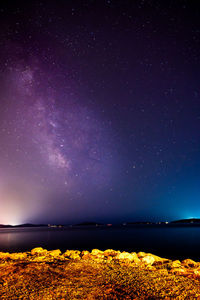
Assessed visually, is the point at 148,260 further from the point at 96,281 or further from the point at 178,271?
the point at 96,281

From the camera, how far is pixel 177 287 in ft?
37.3

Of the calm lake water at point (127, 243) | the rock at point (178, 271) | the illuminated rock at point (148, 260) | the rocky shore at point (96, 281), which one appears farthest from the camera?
the calm lake water at point (127, 243)

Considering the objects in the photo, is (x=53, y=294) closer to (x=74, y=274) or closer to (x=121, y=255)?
(x=74, y=274)

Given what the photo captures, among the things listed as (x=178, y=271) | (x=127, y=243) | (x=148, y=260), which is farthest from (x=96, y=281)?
(x=127, y=243)

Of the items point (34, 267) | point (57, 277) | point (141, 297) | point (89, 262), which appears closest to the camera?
point (141, 297)

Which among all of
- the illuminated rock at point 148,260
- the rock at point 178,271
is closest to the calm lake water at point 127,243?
the illuminated rock at point 148,260

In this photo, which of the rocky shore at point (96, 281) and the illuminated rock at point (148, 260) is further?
the illuminated rock at point (148, 260)

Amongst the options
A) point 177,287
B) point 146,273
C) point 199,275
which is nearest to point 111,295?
point 177,287

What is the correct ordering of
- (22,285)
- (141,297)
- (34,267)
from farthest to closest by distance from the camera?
(34,267) < (22,285) < (141,297)

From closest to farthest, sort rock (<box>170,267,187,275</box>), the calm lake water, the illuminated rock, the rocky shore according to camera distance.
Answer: the rocky shore → rock (<box>170,267,187,275</box>) → the illuminated rock → the calm lake water

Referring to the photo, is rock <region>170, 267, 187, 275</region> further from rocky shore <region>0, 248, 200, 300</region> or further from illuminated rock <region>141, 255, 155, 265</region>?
illuminated rock <region>141, 255, 155, 265</region>

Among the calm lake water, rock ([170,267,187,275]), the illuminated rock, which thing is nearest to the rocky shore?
rock ([170,267,187,275])

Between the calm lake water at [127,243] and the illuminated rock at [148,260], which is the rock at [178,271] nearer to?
the illuminated rock at [148,260]

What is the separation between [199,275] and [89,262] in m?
8.70
